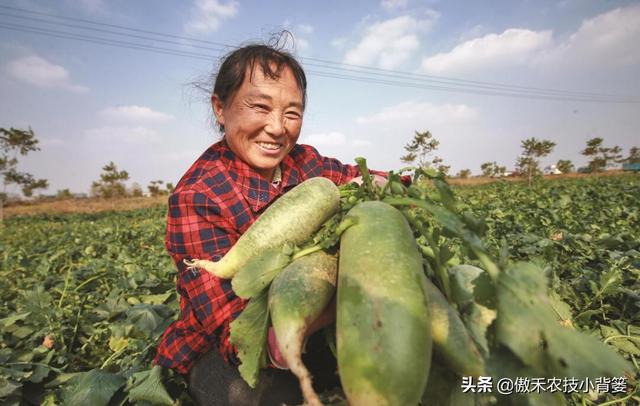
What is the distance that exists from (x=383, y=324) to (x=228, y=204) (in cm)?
125

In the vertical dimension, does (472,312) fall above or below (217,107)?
below

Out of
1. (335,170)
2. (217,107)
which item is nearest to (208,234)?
(217,107)

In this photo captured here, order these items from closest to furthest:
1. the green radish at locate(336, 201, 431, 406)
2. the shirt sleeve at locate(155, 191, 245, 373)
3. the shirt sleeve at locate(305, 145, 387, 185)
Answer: the green radish at locate(336, 201, 431, 406)
the shirt sleeve at locate(155, 191, 245, 373)
the shirt sleeve at locate(305, 145, 387, 185)

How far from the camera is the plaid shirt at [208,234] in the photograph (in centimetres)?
159

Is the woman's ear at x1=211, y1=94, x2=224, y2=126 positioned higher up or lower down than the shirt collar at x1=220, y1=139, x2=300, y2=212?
higher up

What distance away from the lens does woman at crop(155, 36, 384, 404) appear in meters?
1.69

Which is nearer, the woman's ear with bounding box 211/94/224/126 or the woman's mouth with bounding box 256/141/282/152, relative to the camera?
the woman's mouth with bounding box 256/141/282/152

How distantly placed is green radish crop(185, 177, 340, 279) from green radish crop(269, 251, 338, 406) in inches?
5.4

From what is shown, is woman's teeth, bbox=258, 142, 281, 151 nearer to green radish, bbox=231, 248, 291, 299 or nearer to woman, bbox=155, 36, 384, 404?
woman, bbox=155, 36, 384, 404

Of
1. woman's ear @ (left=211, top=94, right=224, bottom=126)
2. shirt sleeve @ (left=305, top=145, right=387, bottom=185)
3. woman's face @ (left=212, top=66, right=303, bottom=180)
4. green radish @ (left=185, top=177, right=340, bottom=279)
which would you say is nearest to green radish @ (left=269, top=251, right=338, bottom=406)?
green radish @ (left=185, top=177, right=340, bottom=279)

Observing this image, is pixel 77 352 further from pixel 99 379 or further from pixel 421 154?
pixel 421 154

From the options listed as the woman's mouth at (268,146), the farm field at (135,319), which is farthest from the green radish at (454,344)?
the woman's mouth at (268,146)

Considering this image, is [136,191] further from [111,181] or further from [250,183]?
[250,183]

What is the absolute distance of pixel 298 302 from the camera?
92cm
